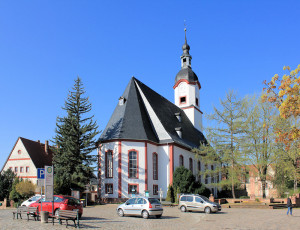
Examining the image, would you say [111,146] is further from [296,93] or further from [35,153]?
[296,93]

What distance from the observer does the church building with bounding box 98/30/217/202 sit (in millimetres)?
34719

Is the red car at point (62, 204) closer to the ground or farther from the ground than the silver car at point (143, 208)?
farther from the ground

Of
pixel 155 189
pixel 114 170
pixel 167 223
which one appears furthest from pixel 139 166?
pixel 167 223

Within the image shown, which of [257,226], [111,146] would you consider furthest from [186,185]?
[257,226]

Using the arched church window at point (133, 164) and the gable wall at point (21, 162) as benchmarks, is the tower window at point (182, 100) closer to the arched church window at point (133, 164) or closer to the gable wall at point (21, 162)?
the arched church window at point (133, 164)

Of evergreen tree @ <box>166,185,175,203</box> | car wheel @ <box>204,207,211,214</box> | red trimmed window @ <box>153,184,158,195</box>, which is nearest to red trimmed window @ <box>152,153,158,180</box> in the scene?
red trimmed window @ <box>153,184,158,195</box>

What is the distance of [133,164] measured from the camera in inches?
1387

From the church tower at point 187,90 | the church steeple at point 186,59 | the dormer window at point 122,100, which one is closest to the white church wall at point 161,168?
the dormer window at point 122,100

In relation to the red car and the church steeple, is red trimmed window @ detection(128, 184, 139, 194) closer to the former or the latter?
the red car

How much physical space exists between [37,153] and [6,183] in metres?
7.22

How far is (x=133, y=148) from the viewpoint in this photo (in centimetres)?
3538

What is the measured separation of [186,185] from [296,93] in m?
23.8

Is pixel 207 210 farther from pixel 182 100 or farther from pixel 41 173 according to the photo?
pixel 182 100

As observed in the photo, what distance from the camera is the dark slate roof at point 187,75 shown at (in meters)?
51.5
